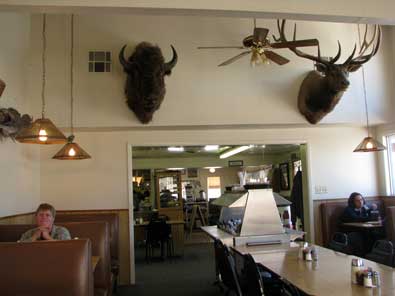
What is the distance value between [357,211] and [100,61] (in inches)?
187

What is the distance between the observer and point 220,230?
5664 millimetres

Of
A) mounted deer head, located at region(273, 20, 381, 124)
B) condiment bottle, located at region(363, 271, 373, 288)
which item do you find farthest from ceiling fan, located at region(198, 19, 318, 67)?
condiment bottle, located at region(363, 271, 373, 288)

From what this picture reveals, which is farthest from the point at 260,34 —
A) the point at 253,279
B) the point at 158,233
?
the point at 158,233

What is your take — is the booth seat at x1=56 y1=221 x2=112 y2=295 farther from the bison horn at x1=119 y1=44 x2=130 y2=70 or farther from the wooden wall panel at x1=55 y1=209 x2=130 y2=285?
the bison horn at x1=119 y1=44 x2=130 y2=70

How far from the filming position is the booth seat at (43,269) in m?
2.70

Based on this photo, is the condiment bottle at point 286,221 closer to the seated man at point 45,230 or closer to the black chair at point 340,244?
the black chair at point 340,244

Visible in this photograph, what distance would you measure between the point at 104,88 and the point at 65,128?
861 millimetres

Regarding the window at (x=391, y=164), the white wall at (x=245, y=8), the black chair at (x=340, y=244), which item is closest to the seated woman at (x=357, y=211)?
the window at (x=391, y=164)

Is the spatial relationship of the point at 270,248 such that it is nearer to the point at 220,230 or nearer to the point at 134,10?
the point at 220,230

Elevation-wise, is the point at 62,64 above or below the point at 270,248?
above

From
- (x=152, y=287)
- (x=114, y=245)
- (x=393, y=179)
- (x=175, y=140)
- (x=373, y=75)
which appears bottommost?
(x=152, y=287)

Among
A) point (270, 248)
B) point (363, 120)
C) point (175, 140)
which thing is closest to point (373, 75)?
point (363, 120)

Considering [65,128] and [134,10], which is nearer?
[134,10]

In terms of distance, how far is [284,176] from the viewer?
1276 centimetres
